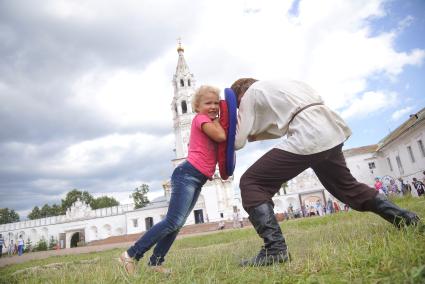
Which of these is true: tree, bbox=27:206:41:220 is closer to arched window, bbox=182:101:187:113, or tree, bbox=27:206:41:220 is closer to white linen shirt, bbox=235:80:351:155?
arched window, bbox=182:101:187:113

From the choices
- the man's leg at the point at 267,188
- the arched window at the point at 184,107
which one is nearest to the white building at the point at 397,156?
the arched window at the point at 184,107

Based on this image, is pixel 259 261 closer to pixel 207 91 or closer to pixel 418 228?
pixel 418 228

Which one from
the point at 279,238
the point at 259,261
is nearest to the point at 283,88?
the point at 279,238

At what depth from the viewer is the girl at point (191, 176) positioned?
125 inches

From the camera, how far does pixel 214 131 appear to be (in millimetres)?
3045

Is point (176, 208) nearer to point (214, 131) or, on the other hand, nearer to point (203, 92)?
point (214, 131)

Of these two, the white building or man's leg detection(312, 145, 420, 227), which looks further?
the white building

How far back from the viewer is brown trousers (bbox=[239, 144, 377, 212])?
3.04 metres

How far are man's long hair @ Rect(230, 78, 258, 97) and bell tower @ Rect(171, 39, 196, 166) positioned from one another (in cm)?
4883

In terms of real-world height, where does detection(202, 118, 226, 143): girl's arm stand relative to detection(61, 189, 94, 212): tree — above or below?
below

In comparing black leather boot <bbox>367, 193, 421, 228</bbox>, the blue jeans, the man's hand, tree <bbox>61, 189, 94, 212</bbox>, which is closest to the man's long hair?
the man's hand

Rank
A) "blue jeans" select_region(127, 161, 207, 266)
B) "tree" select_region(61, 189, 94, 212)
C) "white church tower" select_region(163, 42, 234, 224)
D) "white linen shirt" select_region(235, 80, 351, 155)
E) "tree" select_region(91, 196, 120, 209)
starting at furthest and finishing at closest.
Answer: "tree" select_region(91, 196, 120, 209)
"tree" select_region(61, 189, 94, 212)
"white church tower" select_region(163, 42, 234, 224)
"blue jeans" select_region(127, 161, 207, 266)
"white linen shirt" select_region(235, 80, 351, 155)

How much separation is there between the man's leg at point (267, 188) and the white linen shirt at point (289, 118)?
0.13 metres

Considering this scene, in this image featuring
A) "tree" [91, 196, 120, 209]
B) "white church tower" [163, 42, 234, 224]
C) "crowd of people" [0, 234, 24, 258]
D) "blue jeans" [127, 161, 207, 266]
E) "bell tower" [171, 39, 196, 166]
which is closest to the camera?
"blue jeans" [127, 161, 207, 266]
